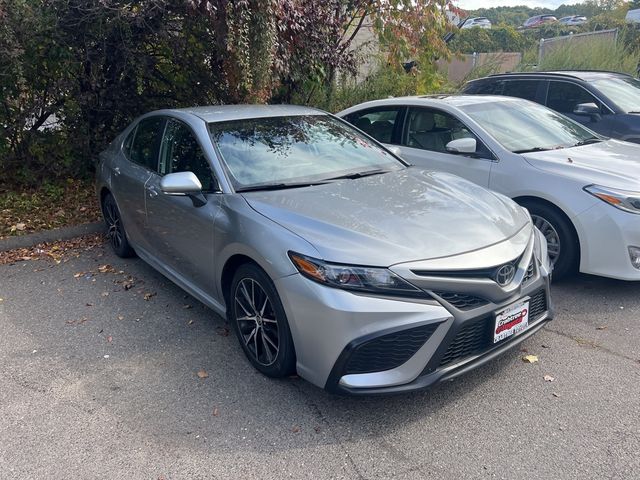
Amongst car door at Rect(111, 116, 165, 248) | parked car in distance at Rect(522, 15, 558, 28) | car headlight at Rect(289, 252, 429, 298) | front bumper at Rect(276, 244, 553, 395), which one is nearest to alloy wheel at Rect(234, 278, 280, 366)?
front bumper at Rect(276, 244, 553, 395)

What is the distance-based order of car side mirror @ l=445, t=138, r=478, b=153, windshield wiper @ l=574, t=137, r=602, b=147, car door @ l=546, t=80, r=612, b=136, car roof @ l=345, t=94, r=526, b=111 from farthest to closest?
car door @ l=546, t=80, r=612, b=136, car roof @ l=345, t=94, r=526, b=111, windshield wiper @ l=574, t=137, r=602, b=147, car side mirror @ l=445, t=138, r=478, b=153

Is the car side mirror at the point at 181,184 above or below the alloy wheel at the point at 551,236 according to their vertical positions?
above

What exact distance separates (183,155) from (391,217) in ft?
5.88

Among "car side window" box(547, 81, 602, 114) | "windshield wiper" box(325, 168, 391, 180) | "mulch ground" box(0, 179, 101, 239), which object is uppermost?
"car side window" box(547, 81, 602, 114)

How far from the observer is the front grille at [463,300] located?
9.07ft

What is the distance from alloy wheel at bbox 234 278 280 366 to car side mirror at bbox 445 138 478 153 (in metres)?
2.66

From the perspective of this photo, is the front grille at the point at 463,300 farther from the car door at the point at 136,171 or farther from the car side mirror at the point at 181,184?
the car door at the point at 136,171

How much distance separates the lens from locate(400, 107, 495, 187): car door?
505 centimetres

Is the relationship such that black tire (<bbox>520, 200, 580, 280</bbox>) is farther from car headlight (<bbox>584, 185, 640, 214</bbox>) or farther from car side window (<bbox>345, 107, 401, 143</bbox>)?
car side window (<bbox>345, 107, 401, 143</bbox>)

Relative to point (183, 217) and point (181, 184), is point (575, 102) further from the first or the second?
point (181, 184)

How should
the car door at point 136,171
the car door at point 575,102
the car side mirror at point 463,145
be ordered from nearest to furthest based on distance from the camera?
the car door at point 136,171 → the car side mirror at point 463,145 → the car door at point 575,102

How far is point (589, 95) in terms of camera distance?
724 centimetres

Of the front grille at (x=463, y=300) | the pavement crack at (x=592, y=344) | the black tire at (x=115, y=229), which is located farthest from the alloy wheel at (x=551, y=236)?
the black tire at (x=115, y=229)

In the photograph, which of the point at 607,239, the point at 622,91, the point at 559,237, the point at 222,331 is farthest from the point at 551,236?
the point at 622,91
